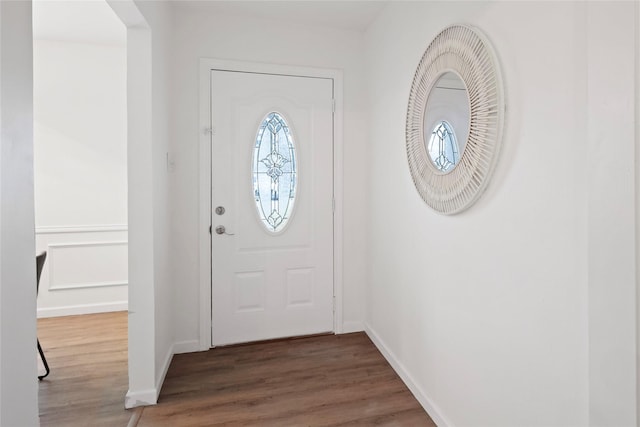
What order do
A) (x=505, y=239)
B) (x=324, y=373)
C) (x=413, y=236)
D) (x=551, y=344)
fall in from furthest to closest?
(x=324, y=373)
(x=413, y=236)
(x=505, y=239)
(x=551, y=344)

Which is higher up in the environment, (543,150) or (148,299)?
(543,150)

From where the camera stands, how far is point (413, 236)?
2.03m

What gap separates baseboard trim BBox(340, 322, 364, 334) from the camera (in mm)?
2820

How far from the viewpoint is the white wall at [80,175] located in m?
3.08

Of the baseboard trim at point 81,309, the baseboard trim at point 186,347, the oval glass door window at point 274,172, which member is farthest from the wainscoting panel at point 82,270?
the oval glass door window at point 274,172

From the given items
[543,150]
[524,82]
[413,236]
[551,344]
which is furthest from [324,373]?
[524,82]

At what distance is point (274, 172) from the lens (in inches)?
105

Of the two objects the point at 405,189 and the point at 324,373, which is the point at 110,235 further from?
the point at 405,189

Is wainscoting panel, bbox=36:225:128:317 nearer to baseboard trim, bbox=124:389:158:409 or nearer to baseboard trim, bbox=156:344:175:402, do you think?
baseboard trim, bbox=156:344:175:402

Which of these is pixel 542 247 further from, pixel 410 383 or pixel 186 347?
pixel 186 347

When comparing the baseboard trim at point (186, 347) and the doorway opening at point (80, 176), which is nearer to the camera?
the baseboard trim at point (186, 347)

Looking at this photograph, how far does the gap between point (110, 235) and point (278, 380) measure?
7.46ft

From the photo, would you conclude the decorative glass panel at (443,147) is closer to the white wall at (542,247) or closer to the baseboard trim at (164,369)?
the white wall at (542,247)

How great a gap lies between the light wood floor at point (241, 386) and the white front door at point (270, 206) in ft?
0.82
